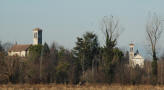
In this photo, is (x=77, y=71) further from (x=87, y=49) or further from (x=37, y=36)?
(x=37, y=36)

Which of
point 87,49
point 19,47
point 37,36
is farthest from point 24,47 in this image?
point 87,49

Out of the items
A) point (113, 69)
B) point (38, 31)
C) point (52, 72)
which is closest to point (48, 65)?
point (52, 72)

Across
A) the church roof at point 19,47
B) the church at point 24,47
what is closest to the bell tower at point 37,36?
the church at point 24,47

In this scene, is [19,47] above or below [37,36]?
below

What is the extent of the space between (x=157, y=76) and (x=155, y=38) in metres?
4.88

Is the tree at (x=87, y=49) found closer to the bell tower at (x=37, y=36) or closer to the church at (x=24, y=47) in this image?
the church at (x=24, y=47)

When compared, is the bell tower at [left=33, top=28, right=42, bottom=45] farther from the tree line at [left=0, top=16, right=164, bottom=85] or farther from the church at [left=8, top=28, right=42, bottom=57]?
the tree line at [left=0, top=16, right=164, bottom=85]

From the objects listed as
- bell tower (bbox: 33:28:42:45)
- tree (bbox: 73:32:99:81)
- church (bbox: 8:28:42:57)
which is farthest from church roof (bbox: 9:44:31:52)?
tree (bbox: 73:32:99:81)

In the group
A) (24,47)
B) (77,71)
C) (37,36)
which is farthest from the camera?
(37,36)

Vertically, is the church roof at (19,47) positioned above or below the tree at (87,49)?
above

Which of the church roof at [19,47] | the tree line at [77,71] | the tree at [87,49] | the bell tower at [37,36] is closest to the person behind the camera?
the tree line at [77,71]

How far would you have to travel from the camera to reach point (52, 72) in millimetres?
43188

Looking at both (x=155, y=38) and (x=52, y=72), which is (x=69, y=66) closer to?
(x=52, y=72)

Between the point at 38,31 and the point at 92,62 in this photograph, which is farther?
the point at 38,31
